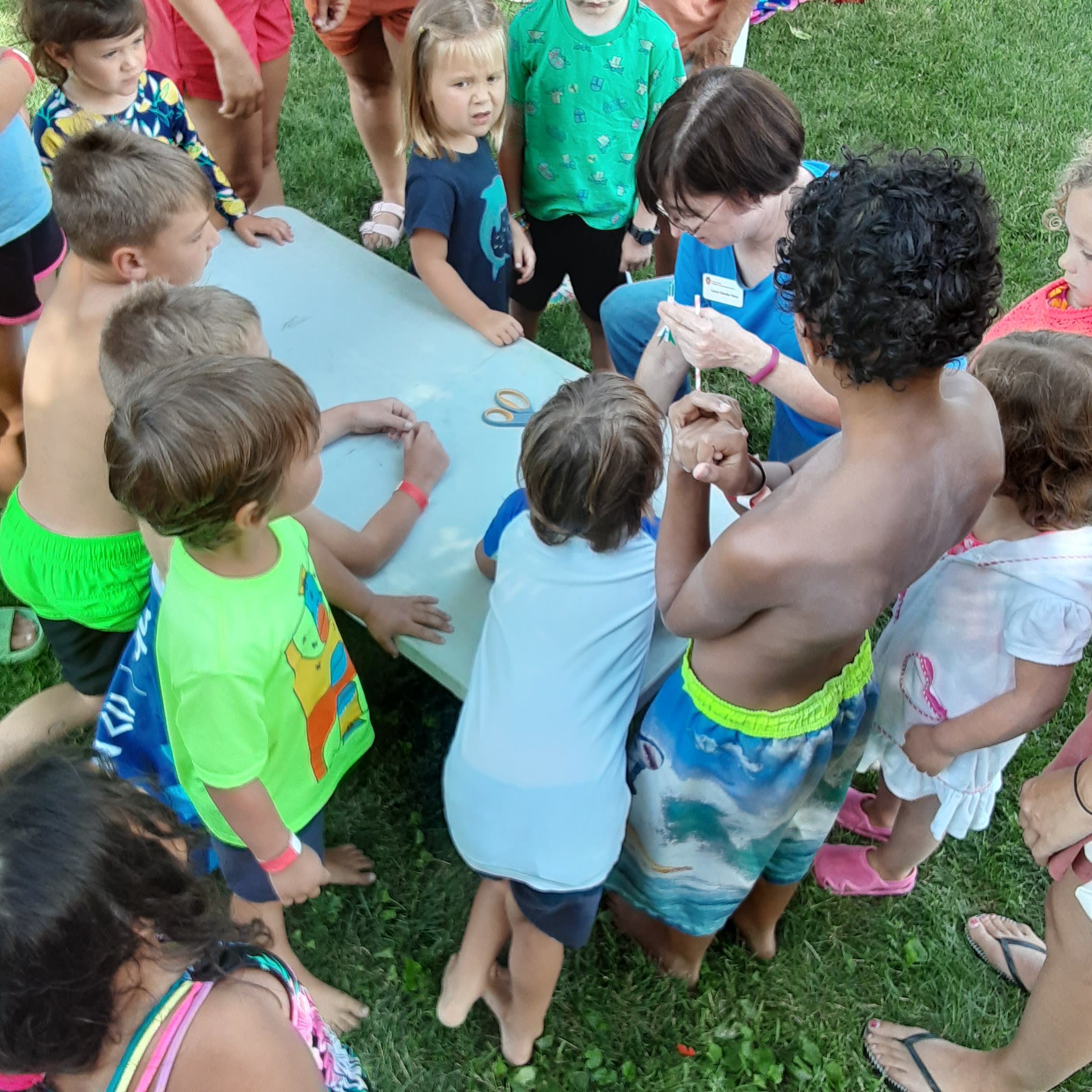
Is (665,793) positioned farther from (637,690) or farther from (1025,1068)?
(1025,1068)

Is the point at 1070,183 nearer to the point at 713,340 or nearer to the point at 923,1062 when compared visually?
the point at 713,340

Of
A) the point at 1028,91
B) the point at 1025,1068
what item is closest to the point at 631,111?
the point at 1025,1068

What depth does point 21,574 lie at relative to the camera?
2.29 metres

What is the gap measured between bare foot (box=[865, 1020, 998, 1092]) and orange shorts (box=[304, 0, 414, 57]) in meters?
3.56

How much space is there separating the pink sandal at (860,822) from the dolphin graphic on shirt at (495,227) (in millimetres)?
1884

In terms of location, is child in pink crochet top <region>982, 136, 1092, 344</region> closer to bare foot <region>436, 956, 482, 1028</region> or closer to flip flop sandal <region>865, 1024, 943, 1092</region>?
flip flop sandal <region>865, 1024, 943, 1092</region>

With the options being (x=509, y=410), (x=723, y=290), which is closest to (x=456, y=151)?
(x=509, y=410)

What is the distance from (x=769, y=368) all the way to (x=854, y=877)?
1328 millimetres

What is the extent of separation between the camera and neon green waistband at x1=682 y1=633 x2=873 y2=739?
173 cm

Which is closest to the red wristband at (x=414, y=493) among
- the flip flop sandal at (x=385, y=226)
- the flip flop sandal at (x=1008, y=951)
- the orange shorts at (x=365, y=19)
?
the flip flop sandal at (x=1008, y=951)

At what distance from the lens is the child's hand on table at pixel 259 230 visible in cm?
308

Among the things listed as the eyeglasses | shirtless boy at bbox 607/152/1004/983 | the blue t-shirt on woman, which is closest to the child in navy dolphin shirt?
the blue t-shirt on woman

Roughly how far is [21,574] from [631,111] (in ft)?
7.08

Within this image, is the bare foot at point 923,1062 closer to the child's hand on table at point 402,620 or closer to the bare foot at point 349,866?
the bare foot at point 349,866
